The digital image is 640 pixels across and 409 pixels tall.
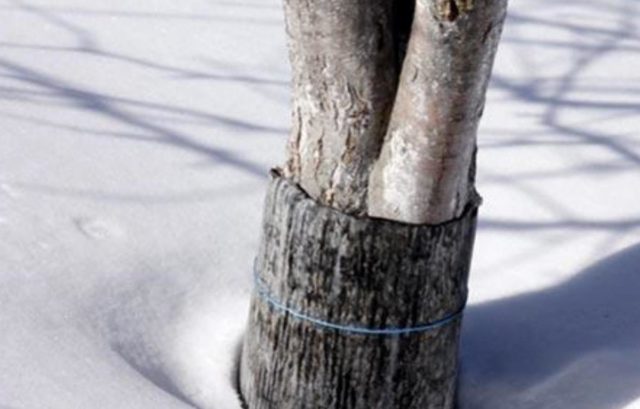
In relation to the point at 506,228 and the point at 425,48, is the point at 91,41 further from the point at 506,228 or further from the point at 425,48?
the point at 425,48

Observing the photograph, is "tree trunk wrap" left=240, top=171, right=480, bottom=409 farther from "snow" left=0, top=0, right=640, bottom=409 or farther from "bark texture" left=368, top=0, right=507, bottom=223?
"snow" left=0, top=0, right=640, bottom=409

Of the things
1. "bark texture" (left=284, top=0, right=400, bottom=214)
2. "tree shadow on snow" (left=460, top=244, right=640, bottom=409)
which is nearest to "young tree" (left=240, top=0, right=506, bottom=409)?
"bark texture" (left=284, top=0, right=400, bottom=214)

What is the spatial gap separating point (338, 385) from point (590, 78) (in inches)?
69.5

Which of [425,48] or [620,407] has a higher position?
[425,48]

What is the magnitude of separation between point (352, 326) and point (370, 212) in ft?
0.64

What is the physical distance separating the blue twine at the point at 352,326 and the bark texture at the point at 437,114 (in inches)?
7.4

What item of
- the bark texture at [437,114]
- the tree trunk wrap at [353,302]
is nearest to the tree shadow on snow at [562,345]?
the tree trunk wrap at [353,302]

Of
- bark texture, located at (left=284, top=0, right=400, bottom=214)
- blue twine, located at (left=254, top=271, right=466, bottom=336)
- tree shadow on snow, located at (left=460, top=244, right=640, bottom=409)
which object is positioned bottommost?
tree shadow on snow, located at (left=460, top=244, right=640, bottom=409)

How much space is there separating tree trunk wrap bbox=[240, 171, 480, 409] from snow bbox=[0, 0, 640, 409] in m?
0.22

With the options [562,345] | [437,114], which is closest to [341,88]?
[437,114]

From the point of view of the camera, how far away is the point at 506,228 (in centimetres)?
302

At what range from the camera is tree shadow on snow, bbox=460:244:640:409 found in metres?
2.52

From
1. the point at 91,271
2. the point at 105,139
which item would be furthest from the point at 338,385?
the point at 105,139

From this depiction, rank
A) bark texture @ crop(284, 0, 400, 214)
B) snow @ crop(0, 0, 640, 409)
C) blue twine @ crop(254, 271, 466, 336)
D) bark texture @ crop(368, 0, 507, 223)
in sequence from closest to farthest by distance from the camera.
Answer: bark texture @ crop(368, 0, 507, 223) < bark texture @ crop(284, 0, 400, 214) < blue twine @ crop(254, 271, 466, 336) < snow @ crop(0, 0, 640, 409)
